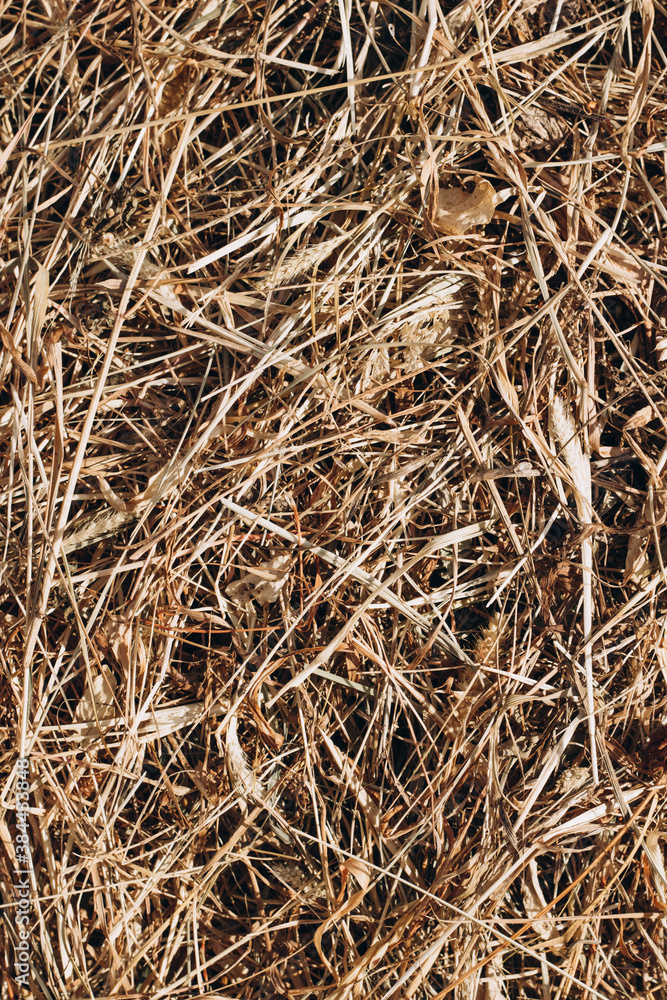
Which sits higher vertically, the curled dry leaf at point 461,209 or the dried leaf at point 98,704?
the curled dry leaf at point 461,209

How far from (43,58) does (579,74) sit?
2.52 ft

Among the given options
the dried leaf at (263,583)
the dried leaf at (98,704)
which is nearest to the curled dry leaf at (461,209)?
the dried leaf at (263,583)

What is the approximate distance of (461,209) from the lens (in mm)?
879

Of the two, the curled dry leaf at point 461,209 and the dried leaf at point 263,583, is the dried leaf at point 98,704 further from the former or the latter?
the curled dry leaf at point 461,209

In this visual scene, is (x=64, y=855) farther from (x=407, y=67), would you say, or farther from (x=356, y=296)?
(x=407, y=67)

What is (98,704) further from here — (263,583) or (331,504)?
(331,504)

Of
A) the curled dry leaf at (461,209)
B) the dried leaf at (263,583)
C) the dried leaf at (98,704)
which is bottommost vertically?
the dried leaf at (98,704)

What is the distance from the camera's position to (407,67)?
88 centimetres

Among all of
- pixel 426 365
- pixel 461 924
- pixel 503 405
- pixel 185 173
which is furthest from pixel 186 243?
pixel 461 924

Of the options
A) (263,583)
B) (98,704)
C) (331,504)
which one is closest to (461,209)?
(331,504)

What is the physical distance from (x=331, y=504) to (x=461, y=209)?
1.44ft

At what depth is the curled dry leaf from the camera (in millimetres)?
874

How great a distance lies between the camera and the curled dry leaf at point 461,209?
0.87 metres

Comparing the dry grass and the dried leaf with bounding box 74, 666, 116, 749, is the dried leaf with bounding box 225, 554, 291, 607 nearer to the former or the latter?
the dry grass
